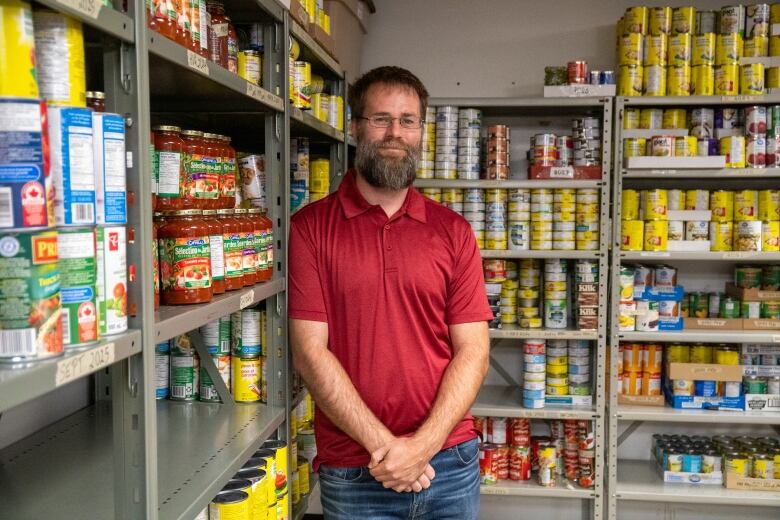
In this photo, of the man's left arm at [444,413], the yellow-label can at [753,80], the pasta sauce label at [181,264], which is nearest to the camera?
the pasta sauce label at [181,264]

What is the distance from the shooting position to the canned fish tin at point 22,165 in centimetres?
81

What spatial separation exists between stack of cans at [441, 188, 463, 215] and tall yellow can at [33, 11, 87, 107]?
2834 millimetres

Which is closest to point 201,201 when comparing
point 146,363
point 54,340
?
point 146,363

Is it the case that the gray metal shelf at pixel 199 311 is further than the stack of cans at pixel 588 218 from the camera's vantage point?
No

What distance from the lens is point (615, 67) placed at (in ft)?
13.0

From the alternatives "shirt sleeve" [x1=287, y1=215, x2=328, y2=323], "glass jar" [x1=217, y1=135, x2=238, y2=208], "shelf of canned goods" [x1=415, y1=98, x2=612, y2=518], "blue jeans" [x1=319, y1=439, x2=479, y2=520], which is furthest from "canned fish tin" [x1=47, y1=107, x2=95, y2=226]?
"shelf of canned goods" [x1=415, y1=98, x2=612, y2=518]

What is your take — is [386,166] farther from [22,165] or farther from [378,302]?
[22,165]

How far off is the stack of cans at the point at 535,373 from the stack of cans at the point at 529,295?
0.35 feet

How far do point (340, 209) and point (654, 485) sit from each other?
260cm

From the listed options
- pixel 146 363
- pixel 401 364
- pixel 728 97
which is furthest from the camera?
pixel 728 97

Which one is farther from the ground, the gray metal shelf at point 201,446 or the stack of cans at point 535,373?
the gray metal shelf at point 201,446

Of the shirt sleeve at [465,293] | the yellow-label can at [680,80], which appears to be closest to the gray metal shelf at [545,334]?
the yellow-label can at [680,80]

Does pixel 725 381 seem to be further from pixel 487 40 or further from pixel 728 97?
pixel 487 40

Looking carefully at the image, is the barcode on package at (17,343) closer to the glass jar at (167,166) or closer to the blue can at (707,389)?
the glass jar at (167,166)
